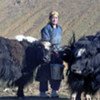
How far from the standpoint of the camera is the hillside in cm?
3475

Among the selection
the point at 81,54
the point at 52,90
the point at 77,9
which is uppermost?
the point at 77,9

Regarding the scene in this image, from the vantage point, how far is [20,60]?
42.5ft

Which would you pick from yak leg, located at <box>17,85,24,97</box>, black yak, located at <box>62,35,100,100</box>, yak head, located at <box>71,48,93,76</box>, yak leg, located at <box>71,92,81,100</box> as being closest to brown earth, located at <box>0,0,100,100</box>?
yak leg, located at <box>17,85,24,97</box>

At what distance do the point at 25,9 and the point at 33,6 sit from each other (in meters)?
0.95

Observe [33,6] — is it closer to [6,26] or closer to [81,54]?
[6,26]

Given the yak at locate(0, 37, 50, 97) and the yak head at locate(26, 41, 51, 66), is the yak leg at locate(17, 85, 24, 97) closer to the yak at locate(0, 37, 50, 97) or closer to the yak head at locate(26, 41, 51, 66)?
the yak at locate(0, 37, 50, 97)

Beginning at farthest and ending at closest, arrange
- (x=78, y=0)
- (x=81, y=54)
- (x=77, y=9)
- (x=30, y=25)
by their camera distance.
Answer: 1. (x=78, y=0)
2. (x=77, y=9)
3. (x=30, y=25)
4. (x=81, y=54)

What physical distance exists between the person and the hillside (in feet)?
57.9

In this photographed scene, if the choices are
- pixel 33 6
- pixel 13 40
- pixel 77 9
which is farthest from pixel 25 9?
pixel 13 40

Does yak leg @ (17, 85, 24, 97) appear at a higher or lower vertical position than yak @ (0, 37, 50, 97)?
lower

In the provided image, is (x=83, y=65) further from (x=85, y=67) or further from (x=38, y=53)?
(x=38, y=53)

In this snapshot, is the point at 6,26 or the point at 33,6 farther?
the point at 33,6

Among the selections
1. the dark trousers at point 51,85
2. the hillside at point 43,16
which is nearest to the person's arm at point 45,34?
the dark trousers at point 51,85

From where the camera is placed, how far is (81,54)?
11203mm
